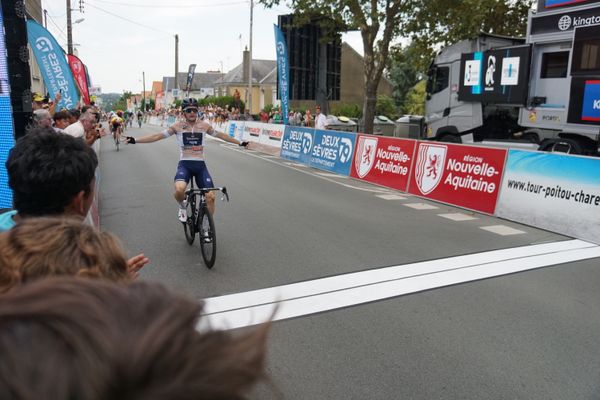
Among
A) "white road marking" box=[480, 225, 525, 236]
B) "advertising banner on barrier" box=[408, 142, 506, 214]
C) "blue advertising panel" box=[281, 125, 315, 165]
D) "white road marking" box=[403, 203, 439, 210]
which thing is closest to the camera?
"white road marking" box=[480, 225, 525, 236]

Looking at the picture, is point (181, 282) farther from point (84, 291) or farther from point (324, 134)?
point (324, 134)

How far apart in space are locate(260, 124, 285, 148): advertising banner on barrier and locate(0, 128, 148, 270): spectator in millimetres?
17706

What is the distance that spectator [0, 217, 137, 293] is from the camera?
1.13 meters

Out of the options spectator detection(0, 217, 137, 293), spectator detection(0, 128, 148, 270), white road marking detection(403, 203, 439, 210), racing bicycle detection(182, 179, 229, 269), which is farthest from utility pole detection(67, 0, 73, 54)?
spectator detection(0, 217, 137, 293)

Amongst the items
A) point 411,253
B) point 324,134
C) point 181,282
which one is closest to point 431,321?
point 411,253

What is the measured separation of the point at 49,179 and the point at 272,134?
1901 cm

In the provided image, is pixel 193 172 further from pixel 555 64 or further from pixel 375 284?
pixel 555 64

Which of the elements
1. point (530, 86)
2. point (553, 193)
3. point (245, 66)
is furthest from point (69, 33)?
point (245, 66)

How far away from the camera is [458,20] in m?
20.9

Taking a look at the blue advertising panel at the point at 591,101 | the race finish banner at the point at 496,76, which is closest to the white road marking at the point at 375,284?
the blue advertising panel at the point at 591,101

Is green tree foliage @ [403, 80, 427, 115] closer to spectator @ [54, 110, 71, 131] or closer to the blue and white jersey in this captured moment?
spectator @ [54, 110, 71, 131]

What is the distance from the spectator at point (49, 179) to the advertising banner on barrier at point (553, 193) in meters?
7.47

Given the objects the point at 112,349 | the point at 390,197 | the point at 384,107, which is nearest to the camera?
the point at 112,349

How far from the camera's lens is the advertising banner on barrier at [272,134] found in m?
20.2
